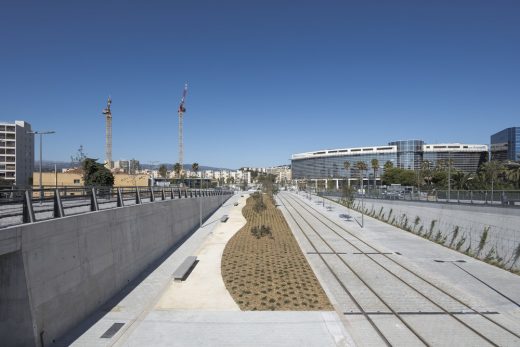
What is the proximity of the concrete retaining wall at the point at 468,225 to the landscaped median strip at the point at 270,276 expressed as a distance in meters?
12.9

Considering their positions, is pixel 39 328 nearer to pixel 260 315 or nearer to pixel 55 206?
pixel 55 206

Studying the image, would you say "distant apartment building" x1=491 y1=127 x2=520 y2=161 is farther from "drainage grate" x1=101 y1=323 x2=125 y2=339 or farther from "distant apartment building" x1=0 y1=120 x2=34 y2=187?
"drainage grate" x1=101 y1=323 x2=125 y2=339

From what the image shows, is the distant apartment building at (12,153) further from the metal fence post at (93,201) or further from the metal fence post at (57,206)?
the metal fence post at (57,206)

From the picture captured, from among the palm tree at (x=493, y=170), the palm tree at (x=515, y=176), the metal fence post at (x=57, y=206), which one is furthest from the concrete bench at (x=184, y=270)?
the palm tree at (x=515, y=176)

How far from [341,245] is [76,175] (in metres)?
77.7

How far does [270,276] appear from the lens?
56.4 feet

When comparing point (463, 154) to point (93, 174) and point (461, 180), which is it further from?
point (93, 174)

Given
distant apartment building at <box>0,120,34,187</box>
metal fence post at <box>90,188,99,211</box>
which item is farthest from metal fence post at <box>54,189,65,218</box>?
distant apartment building at <box>0,120,34,187</box>

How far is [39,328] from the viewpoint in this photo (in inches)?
362

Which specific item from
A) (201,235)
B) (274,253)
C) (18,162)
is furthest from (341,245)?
(18,162)

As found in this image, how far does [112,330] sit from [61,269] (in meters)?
2.36

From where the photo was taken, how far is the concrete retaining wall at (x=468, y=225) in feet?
77.6

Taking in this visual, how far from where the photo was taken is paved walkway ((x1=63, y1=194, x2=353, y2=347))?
10.3 metres

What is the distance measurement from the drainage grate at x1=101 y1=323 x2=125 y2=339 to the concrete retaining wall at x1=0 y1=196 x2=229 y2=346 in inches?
40.9
